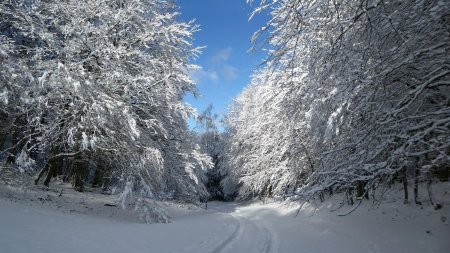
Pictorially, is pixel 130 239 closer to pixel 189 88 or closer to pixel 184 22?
pixel 189 88

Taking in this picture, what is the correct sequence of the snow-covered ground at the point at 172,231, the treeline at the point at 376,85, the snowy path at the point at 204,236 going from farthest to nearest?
1. the snow-covered ground at the point at 172,231
2. the snowy path at the point at 204,236
3. the treeline at the point at 376,85

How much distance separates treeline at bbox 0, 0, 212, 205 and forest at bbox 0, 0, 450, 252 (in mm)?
66

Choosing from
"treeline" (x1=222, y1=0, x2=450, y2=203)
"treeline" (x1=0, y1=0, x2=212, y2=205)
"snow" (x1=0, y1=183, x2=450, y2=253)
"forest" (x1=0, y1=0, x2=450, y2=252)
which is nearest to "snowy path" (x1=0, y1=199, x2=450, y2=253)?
"snow" (x1=0, y1=183, x2=450, y2=253)

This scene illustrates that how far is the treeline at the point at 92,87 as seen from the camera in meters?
10.9

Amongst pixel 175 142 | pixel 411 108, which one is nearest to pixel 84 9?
pixel 175 142

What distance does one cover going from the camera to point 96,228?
9.14 m

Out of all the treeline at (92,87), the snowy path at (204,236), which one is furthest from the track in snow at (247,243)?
the treeline at (92,87)

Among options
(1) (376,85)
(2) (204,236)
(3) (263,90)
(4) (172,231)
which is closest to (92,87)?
(4) (172,231)

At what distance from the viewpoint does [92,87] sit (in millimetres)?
11109

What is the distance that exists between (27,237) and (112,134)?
6.15 metres

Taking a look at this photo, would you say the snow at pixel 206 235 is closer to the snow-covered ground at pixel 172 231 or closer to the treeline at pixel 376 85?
the snow-covered ground at pixel 172 231

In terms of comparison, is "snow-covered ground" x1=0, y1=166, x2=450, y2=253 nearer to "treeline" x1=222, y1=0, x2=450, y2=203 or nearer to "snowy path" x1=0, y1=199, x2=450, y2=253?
"snowy path" x1=0, y1=199, x2=450, y2=253

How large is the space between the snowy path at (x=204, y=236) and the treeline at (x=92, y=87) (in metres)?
2.36

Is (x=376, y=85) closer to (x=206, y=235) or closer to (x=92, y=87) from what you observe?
(x=206, y=235)
